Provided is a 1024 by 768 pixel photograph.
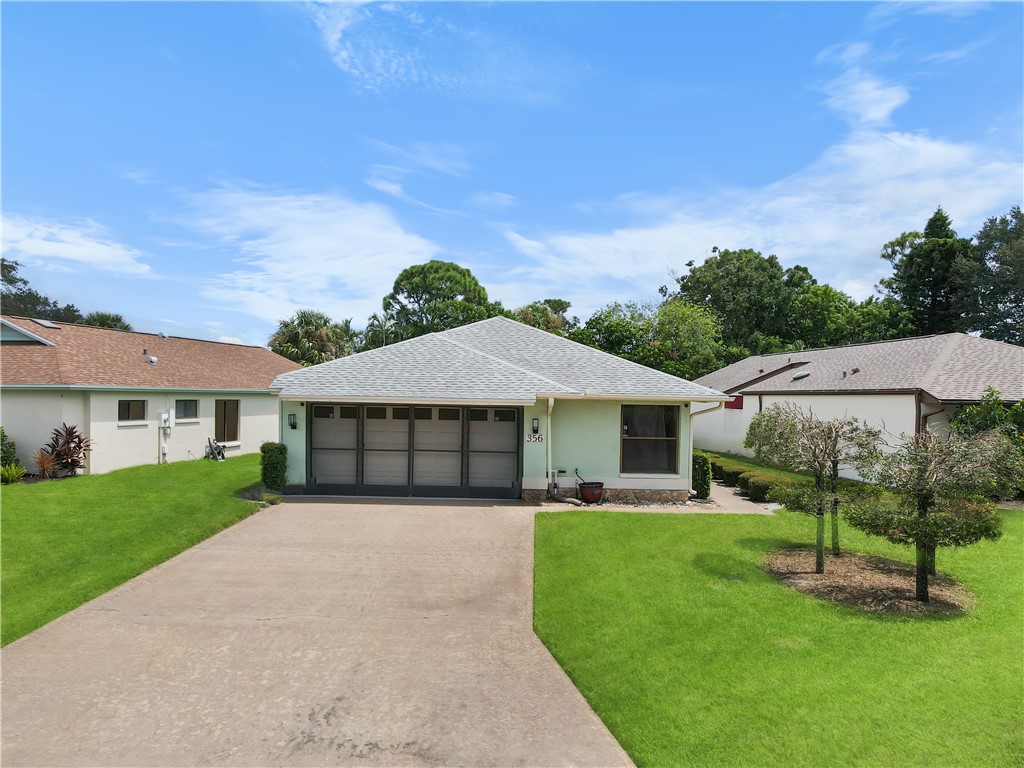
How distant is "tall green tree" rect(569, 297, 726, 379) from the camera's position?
3181 cm

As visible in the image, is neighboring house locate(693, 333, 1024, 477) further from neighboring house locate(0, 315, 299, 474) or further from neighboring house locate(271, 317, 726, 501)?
neighboring house locate(0, 315, 299, 474)

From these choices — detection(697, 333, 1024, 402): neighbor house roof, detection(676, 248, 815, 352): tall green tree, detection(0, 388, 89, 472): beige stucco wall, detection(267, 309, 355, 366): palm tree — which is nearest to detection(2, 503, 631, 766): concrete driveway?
detection(0, 388, 89, 472): beige stucco wall

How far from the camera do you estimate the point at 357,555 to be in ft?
31.9

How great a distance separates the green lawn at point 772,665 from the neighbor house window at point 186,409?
16.6 m

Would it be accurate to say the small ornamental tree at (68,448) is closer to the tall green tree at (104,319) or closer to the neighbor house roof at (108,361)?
the neighbor house roof at (108,361)

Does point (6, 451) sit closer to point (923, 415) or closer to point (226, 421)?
point (226, 421)

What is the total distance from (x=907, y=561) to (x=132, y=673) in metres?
11.3

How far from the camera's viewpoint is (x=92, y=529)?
10297 mm

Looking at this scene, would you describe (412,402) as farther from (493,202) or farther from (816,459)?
(493,202)

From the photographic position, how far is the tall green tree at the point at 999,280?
35500 mm

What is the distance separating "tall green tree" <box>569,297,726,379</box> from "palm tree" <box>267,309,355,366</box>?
15781mm

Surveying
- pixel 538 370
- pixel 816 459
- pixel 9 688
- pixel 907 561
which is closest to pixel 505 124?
pixel 538 370

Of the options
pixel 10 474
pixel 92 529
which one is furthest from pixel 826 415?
pixel 10 474

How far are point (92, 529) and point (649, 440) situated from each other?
12.8 metres
